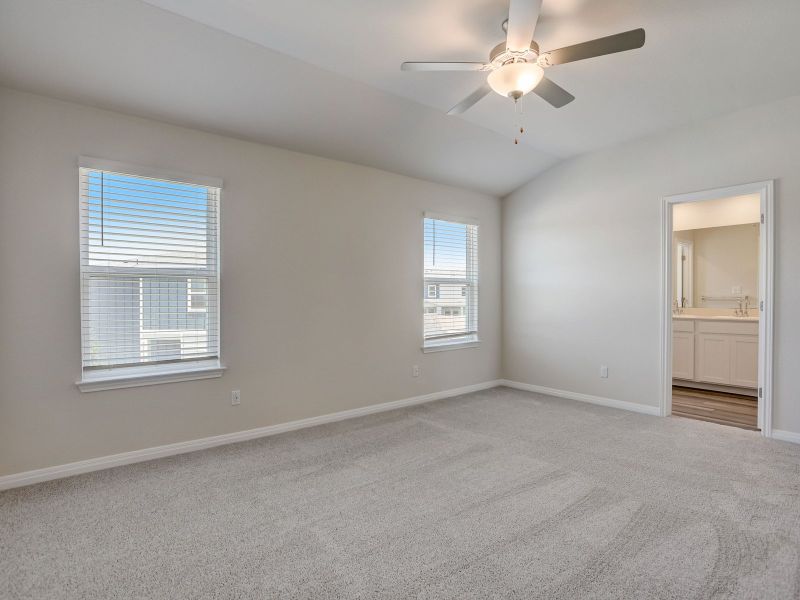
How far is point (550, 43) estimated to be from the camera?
2764 mm

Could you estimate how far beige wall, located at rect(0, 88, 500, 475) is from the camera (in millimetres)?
2779

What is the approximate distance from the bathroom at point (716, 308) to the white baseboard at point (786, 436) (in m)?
0.71

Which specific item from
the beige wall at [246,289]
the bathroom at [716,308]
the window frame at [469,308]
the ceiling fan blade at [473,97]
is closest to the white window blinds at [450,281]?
the window frame at [469,308]

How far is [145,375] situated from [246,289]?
0.96 meters

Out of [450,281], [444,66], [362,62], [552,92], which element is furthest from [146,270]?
[450,281]

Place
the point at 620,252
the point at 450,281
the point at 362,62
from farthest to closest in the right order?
the point at 450,281
the point at 620,252
the point at 362,62

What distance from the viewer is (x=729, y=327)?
5.19 m

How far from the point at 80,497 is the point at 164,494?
1.54ft

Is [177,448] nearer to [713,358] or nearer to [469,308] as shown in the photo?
[469,308]

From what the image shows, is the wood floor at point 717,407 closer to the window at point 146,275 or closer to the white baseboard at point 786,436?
the white baseboard at point 786,436

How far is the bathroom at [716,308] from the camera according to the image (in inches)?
197

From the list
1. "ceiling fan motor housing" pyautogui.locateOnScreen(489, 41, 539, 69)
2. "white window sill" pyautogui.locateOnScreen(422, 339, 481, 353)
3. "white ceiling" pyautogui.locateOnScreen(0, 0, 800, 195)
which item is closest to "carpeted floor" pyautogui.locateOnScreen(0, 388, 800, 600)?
"white window sill" pyautogui.locateOnScreen(422, 339, 481, 353)

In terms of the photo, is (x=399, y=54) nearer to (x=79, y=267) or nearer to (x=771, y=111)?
(x=79, y=267)

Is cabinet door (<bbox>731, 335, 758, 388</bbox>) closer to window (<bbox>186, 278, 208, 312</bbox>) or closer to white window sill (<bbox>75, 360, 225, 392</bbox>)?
white window sill (<bbox>75, 360, 225, 392</bbox>)
